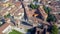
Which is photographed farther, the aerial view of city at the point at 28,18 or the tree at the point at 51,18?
the tree at the point at 51,18

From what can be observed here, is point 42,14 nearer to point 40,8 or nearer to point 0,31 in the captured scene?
point 40,8

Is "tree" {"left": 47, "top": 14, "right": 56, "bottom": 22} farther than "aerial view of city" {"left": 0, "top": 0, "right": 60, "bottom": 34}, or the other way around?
"tree" {"left": 47, "top": 14, "right": 56, "bottom": 22}

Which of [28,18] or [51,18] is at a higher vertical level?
[28,18]

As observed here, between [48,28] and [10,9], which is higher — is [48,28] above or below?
below

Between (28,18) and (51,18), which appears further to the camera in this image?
(28,18)

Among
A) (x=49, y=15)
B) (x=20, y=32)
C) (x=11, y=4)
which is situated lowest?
(x=20, y=32)

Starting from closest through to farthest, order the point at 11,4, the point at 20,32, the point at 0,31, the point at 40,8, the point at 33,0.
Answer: the point at 0,31, the point at 20,32, the point at 40,8, the point at 11,4, the point at 33,0

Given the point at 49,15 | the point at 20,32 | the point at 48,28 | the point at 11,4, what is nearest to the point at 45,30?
the point at 48,28

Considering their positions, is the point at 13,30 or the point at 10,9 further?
the point at 10,9
